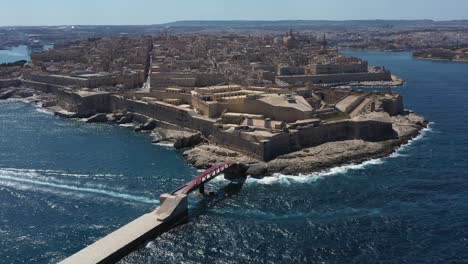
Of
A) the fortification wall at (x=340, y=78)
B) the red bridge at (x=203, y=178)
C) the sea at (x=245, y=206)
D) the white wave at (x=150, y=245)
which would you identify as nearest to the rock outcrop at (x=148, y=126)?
the sea at (x=245, y=206)

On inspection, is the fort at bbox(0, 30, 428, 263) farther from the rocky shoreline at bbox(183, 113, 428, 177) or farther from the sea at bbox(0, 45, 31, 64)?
the sea at bbox(0, 45, 31, 64)

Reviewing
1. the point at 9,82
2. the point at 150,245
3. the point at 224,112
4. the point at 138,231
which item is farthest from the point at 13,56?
the point at 150,245

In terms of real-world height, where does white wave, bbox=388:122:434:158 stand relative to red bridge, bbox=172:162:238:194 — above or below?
below

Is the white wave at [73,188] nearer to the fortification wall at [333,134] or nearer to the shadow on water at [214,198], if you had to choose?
the shadow on water at [214,198]

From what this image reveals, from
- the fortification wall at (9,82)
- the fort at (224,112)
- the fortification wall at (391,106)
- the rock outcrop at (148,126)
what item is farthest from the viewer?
the fortification wall at (9,82)

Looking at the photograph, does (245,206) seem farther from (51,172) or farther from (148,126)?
(148,126)

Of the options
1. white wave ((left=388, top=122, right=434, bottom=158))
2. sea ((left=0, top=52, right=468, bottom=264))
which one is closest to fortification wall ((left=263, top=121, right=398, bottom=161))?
white wave ((left=388, top=122, right=434, bottom=158))
